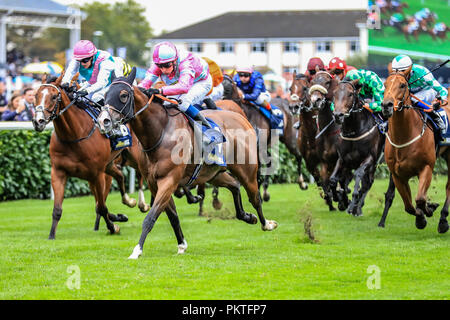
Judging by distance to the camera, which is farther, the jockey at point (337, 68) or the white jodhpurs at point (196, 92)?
the jockey at point (337, 68)

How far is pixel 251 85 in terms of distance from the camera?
1193 centimetres

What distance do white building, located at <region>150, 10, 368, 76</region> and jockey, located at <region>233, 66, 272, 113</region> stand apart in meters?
58.5

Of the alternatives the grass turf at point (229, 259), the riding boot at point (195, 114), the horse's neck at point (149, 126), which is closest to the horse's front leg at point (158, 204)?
the grass turf at point (229, 259)

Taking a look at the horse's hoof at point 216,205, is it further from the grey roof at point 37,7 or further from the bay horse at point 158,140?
A: the grey roof at point 37,7

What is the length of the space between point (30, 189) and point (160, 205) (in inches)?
275

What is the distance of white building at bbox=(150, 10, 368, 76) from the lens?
72.1m

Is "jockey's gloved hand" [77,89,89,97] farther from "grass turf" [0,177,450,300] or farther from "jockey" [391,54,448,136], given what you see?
"jockey" [391,54,448,136]

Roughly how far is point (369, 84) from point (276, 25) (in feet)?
221

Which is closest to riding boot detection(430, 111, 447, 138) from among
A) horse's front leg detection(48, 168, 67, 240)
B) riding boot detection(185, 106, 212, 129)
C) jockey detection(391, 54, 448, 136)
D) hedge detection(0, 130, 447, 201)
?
jockey detection(391, 54, 448, 136)

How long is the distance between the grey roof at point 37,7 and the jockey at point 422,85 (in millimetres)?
34184

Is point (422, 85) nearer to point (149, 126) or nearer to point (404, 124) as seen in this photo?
point (404, 124)

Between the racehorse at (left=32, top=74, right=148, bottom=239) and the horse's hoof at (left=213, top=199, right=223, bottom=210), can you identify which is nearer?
the racehorse at (left=32, top=74, right=148, bottom=239)

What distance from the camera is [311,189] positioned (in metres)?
15.7

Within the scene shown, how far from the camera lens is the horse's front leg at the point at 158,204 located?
23.7 ft
